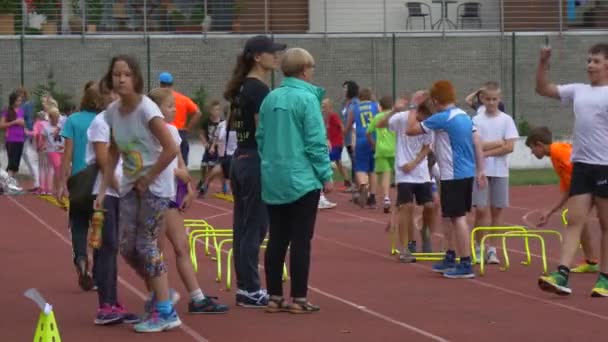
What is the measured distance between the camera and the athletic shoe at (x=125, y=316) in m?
10.3

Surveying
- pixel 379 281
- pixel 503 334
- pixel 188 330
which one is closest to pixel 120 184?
pixel 188 330

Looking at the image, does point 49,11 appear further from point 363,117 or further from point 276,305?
point 276,305

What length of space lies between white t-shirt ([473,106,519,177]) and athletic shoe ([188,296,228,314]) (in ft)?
15.8

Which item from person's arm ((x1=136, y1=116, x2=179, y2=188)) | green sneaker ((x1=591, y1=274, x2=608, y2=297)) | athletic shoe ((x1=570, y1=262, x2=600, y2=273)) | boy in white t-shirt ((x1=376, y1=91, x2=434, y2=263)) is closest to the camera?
person's arm ((x1=136, y1=116, x2=179, y2=188))

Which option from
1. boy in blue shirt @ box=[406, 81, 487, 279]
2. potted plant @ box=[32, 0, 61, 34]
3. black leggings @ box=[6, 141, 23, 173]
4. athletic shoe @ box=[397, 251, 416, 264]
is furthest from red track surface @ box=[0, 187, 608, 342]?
potted plant @ box=[32, 0, 61, 34]

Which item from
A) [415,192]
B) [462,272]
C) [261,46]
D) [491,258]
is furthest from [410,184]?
[261,46]

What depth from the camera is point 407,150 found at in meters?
15.2

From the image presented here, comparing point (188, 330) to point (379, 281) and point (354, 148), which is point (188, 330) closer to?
point (379, 281)

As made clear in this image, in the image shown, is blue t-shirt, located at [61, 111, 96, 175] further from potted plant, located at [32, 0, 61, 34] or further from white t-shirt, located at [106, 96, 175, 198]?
potted plant, located at [32, 0, 61, 34]

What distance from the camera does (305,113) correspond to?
10.6 m

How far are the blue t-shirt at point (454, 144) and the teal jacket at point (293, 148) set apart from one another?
2.91 metres

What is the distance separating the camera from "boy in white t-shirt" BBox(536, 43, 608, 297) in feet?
37.3

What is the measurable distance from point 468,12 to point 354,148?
1838cm

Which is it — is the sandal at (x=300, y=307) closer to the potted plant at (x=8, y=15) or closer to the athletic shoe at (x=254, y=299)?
the athletic shoe at (x=254, y=299)
